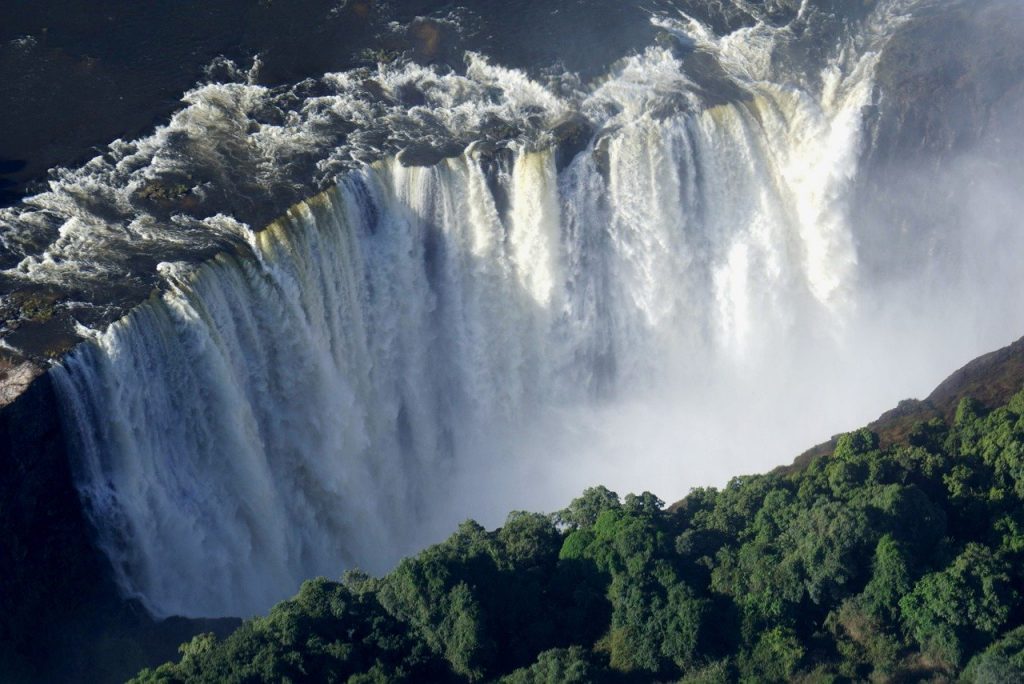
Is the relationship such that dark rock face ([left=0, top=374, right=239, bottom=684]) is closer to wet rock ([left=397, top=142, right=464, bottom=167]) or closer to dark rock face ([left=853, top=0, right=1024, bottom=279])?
wet rock ([left=397, top=142, right=464, bottom=167])

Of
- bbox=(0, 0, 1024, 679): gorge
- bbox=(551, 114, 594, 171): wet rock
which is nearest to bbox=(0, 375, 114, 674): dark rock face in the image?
bbox=(0, 0, 1024, 679): gorge

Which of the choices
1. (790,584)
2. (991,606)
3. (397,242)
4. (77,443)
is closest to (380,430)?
(397,242)

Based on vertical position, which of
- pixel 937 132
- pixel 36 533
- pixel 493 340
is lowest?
pixel 36 533

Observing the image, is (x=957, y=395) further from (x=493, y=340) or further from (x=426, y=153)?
(x=426, y=153)

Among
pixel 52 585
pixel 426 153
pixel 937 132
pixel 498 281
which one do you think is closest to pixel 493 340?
pixel 498 281

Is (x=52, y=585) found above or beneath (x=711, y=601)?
above

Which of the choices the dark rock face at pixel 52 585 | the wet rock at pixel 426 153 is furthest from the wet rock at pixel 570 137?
the dark rock face at pixel 52 585

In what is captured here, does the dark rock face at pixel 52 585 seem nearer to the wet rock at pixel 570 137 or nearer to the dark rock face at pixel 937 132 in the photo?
the wet rock at pixel 570 137

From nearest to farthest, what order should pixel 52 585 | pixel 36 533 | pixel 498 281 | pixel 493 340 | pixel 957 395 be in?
pixel 36 533, pixel 52 585, pixel 957 395, pixel 498 281, pixel 493 340
